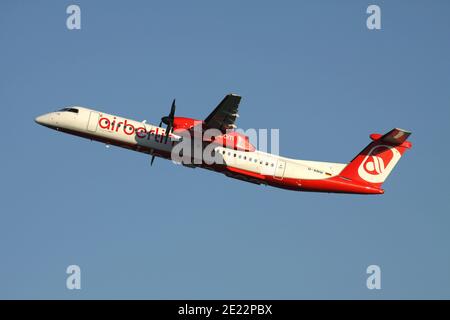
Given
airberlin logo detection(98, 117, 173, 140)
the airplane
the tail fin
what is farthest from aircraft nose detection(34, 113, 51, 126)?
the tail fin

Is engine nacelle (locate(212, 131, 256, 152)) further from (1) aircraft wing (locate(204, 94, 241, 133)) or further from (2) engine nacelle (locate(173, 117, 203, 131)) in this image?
(2) engine nacelle (locate(173, 117, 203, 131))

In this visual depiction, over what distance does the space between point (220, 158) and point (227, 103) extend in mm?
3994

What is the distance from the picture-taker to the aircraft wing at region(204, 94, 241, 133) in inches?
1368

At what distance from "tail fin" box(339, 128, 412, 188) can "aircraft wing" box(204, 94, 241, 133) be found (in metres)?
7.16

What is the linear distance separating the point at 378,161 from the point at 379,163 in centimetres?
12

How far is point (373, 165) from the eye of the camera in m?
38.9

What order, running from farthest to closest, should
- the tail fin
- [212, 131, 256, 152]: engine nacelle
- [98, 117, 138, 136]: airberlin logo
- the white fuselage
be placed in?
the tail fin < [98, 117, 138, 136]: airberlin logo < the white fuselage < [212, 131, 256, 152]: engine nacelle

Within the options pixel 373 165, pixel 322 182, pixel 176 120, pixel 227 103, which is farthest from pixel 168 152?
pixel 373 165

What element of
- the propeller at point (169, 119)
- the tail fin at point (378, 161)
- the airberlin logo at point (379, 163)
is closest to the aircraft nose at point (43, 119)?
the propeller at point (169, 119)

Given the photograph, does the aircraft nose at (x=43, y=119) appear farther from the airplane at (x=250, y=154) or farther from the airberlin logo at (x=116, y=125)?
the airberlin logo at (x=116, y=125)

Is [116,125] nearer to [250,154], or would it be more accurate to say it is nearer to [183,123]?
[183,123]

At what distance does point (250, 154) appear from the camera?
125ft

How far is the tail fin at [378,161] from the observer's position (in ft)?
127
